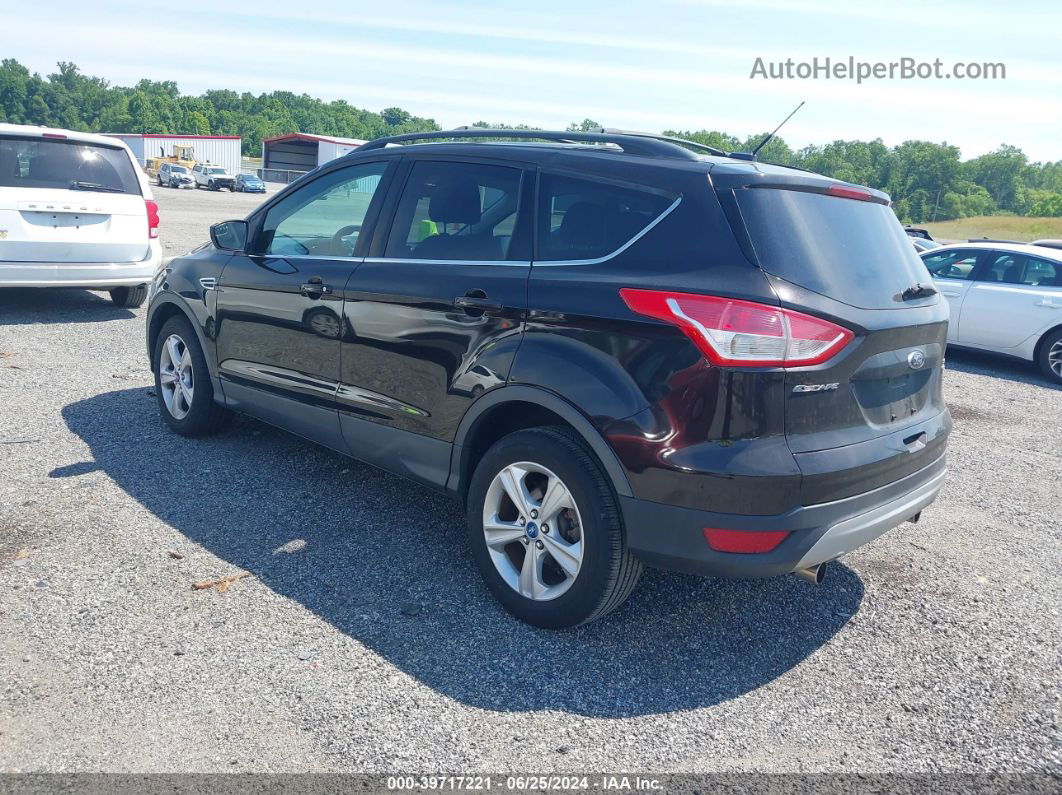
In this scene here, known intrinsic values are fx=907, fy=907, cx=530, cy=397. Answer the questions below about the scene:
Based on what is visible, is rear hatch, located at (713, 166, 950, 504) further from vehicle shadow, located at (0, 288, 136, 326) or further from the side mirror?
vehicle shadow, located at (0, 288, 136, 326)

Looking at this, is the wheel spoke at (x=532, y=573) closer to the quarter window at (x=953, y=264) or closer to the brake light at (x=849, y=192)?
the brake light at (x=849, y=192)

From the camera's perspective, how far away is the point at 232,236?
17.2 ft

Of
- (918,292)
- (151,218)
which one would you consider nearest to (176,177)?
(151,218)

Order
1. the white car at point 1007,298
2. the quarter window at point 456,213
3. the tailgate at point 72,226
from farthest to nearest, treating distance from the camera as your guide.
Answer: the white car at point 1007,298, the tailgate at point 72,226, the quarter window at point 456,213

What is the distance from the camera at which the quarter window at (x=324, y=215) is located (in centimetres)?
459

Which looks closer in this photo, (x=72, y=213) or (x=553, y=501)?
(x=553, y=501)

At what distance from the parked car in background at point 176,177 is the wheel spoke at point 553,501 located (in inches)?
2512

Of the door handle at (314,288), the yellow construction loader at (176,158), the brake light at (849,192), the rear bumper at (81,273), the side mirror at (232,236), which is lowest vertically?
the rear bumper at (81,273)

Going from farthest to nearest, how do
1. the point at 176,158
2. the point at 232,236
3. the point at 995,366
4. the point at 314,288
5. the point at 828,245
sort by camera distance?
the point at 176,158
the point at 995,366
the point at 232,236
the point at 314,288
the point at 828,245

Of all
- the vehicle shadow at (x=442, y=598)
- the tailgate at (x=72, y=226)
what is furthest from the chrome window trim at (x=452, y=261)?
the tailgate at (x=72, y=226)

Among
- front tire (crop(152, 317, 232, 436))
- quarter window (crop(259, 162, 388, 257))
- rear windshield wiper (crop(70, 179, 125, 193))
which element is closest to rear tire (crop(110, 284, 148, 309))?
rear windshield wiper (crop(70, 179, 125, 193))

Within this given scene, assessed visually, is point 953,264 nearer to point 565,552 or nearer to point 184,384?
point 184,384

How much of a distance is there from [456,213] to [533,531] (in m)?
1.50

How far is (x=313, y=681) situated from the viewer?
3.19 m
